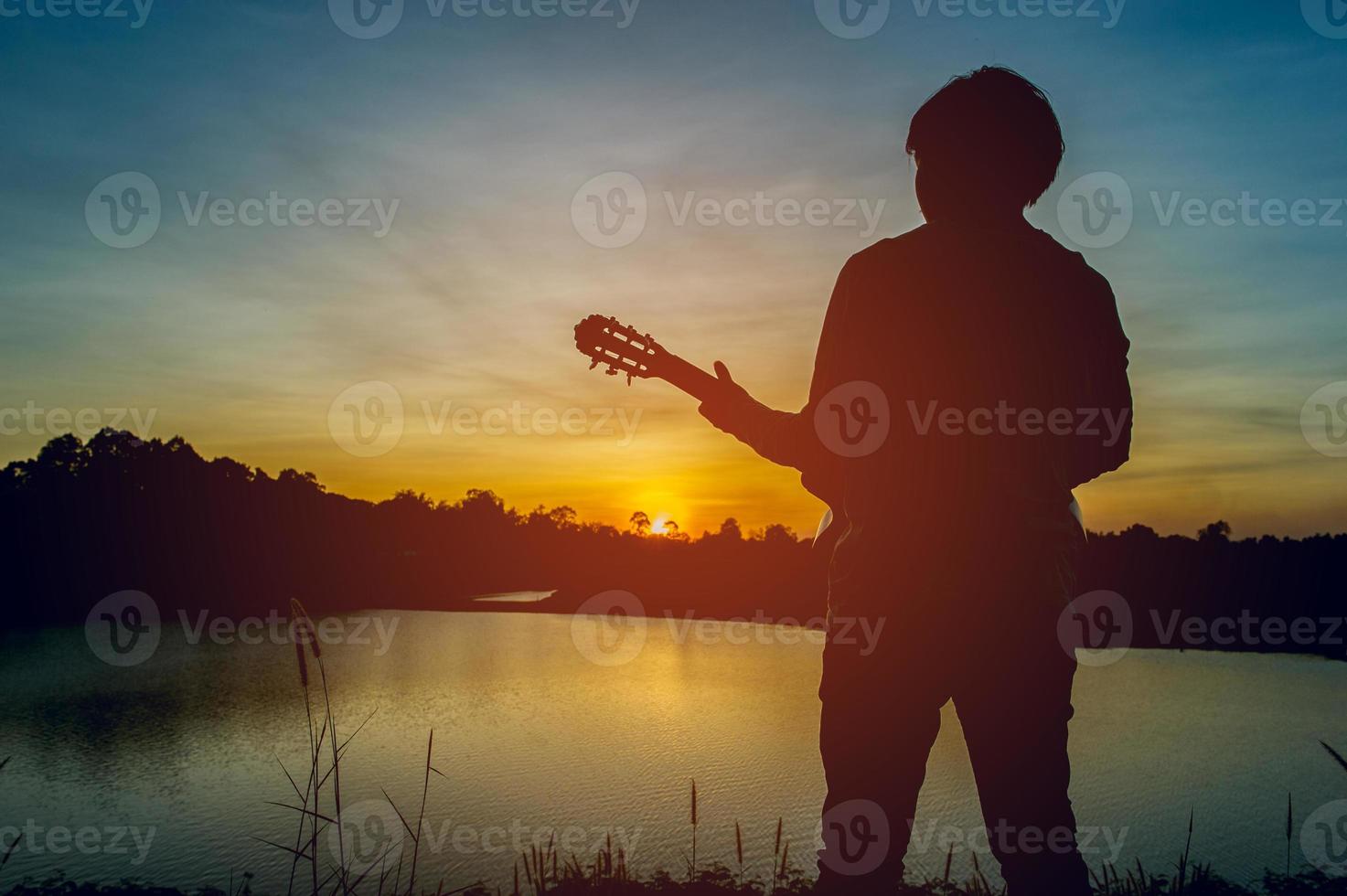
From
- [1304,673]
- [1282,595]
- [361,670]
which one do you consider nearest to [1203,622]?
[1282,595]

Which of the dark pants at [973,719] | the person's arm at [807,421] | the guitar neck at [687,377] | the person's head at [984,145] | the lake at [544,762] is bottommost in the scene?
the lake at [544,762]

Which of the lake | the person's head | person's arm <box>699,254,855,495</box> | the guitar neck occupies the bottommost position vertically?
the lake

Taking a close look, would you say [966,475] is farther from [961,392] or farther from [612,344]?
[612,344]

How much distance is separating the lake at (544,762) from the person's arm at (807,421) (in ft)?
18.8

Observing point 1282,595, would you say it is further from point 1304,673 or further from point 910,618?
point 910,618

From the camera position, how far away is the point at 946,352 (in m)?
1.87

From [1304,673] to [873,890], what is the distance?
5420 cm

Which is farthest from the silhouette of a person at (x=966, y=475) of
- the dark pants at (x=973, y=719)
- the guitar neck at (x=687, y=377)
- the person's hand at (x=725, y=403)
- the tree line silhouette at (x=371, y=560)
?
the tree line silhouette at (x=371, y=560)

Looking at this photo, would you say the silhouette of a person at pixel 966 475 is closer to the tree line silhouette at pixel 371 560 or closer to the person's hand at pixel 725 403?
the person's hand at pixel 725 403

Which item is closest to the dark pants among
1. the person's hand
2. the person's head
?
the person's hand

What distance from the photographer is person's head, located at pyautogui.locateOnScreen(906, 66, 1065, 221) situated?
2021 mm

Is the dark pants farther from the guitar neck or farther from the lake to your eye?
the lake

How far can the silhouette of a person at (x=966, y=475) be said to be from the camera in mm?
1662

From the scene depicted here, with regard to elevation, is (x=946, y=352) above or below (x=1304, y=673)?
above
